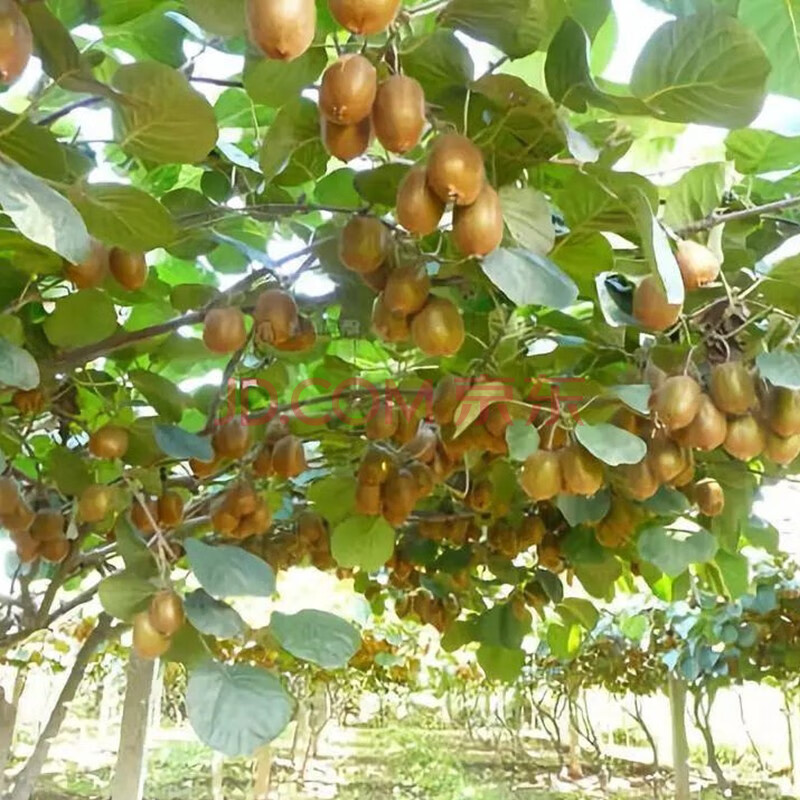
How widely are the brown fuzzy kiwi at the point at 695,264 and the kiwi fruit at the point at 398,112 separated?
30 centimetres

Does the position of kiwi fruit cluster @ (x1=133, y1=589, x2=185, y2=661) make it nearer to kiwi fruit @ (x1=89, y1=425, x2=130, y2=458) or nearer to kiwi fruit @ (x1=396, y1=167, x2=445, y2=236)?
kiwi fruit @ (x1=89, y1=425, x2=130, y2=458)

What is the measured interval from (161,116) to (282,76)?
10 cm

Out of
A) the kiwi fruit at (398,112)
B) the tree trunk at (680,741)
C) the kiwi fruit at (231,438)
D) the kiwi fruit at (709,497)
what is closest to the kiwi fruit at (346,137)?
the kiwi fruit at (398,112)

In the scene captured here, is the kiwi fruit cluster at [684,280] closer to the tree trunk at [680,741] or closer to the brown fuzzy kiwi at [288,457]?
the brown fuzzy kiwi at [288,457]

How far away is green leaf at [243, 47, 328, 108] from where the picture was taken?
70 centimetres

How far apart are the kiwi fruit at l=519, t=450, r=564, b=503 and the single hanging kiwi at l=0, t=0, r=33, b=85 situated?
0.66m

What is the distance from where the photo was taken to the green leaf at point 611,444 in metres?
0.89

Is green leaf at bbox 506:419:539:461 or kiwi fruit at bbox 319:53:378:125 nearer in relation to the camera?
kiwi fruit at bbox 319:53:378:125

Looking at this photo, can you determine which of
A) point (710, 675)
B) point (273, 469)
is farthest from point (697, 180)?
point (710, 675)

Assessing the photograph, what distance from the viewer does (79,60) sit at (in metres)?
0.63

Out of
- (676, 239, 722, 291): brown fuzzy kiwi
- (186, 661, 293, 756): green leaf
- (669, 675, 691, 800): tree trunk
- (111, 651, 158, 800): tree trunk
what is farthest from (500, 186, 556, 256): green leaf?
(669, 675, 691, 800): tree trunk

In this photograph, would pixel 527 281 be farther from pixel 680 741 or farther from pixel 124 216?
pixel 680 741

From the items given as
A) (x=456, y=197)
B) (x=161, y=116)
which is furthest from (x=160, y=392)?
(x=456, y=197)

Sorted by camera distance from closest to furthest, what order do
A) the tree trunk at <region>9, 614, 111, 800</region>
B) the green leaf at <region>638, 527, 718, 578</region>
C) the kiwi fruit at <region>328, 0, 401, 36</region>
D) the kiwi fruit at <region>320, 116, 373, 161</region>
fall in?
the kiwi fruit at <region>328, 0, 401, 36</region>
the kiwi fruit at <region>320, 116, 373, 161</region>
the green leaf at <region>638, 527, 718, 578</region>
the tree trunk at <region>9, 614, 111, 800</region>
